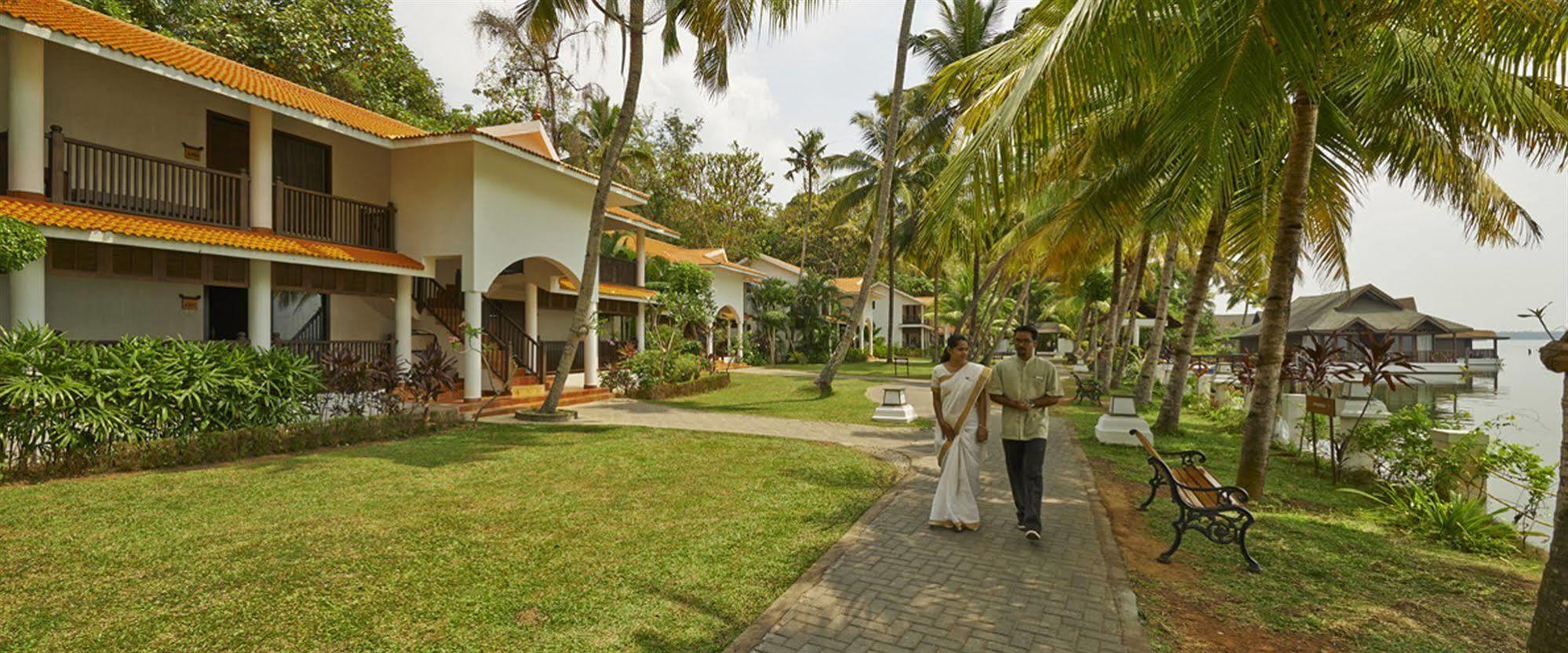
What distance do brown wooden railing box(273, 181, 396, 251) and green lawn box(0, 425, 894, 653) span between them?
5.17 meters

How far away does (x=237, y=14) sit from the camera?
59.8 feet

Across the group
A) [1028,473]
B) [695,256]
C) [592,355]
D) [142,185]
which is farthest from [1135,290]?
[142,185]

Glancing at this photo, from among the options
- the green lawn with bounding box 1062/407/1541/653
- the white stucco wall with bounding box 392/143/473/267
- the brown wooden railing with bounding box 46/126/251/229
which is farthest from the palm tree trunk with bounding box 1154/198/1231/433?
the brown wooden railing with bounding box 46/126/251/229

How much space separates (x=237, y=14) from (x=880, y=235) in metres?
19.1

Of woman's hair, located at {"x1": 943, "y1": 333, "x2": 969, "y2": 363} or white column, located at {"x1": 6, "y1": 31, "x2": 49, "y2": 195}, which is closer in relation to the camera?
woman's hair, located at {"x1": 943, "y1": 333, "x2": 969, "y2": 363}

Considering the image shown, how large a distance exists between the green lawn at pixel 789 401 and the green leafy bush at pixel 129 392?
26.4 feet

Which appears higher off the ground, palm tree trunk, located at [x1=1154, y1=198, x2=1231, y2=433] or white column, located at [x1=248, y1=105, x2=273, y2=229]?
white column, located at [x1=248, y1=105, x2=273, y2=229]

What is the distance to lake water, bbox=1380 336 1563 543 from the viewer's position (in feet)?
26.0

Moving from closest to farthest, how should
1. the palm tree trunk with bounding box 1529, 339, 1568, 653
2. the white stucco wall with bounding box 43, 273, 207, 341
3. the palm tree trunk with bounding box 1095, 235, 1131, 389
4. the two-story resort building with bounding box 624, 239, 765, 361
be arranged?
the palm tree trunk with bounding box 1529, 339, 1568, 653 < the white stucco wall with bounding box 43, 273, 207, 341 < the palm tree trunk with bounding box 1095, 235, 1131, 389 < the two-story resort building with bounding box 624, 239, 765, 361

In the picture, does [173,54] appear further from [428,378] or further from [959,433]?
[959,433]

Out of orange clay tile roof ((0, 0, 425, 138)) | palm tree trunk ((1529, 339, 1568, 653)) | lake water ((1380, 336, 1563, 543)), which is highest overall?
orange clay tile roof ((0, 0, 425, 138))

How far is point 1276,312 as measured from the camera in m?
6.64

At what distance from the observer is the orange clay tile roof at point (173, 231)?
741 centimetres

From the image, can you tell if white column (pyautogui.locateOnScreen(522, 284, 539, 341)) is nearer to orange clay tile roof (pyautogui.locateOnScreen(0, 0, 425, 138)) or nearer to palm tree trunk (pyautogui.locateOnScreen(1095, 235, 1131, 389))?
orange clay tile roof (pyautogui.locateOnScreen(0, 0, 425, 138))
